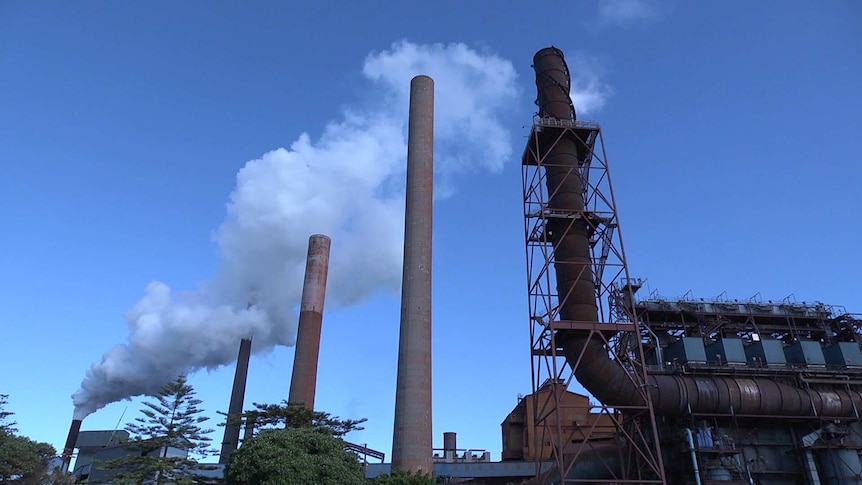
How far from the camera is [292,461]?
2161cm

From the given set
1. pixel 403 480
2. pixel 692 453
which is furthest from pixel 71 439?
pixel 692 453

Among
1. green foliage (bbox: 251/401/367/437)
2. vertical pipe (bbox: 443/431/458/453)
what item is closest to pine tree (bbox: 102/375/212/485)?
green foliage (bbox: 251/401/367/437)

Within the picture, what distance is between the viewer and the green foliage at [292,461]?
21469mm

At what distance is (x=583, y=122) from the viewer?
32219 millimetres

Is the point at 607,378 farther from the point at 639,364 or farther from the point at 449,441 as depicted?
the point at 449,441

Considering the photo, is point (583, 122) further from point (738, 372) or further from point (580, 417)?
point (580, 417)

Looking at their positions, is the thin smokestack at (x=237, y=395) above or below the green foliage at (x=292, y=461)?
above

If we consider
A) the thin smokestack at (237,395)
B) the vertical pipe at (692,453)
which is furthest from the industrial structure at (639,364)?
the thin smokestack at (237,395)

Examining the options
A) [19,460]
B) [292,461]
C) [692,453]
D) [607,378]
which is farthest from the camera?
[19,460]

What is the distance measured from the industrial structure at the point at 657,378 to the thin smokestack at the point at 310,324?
55.3 feet

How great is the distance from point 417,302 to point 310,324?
44.2 feet

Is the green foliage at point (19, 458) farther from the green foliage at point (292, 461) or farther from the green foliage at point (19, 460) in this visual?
the green foliage at point (292, 461)

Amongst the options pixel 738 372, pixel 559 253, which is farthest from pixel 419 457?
pixel 738 372

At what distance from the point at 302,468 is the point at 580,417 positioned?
85.6 feet
